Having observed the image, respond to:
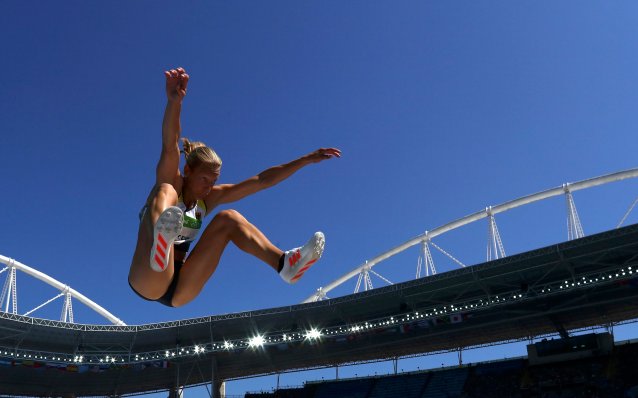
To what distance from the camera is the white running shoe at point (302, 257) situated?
234 inches

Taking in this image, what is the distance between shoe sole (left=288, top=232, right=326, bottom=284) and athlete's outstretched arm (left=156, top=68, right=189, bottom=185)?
1.54 meters

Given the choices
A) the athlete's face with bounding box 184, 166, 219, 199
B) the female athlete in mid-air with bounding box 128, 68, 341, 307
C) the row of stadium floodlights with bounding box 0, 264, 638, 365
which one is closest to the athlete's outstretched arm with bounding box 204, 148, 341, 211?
the female athlete in mid-air with bounding box 128, 68, 341, 307

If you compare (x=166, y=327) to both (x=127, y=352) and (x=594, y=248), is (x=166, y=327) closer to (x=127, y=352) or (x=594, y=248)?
(x=127, y=352)

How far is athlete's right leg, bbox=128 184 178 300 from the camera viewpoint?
5.30 meters

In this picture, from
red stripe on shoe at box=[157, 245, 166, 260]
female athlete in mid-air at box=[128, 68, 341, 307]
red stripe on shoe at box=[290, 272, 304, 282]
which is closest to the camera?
red stripe on shoe at box=[157, 245, 166, 260]

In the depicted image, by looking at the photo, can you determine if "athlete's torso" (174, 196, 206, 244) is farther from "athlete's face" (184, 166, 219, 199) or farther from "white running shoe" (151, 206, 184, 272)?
"white running shoe" (151, 206, 184, 272)

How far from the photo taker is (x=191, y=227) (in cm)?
607

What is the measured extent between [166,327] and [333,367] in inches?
424

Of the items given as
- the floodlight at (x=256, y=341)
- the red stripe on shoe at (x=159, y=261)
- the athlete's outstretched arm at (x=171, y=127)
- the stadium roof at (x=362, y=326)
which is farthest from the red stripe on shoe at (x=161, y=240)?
the floodlight at (x=256, y=341)

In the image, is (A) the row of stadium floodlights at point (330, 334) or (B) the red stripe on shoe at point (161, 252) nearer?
(B) the red stripe on shoe at point (161, 252)

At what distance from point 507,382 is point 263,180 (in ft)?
91.2

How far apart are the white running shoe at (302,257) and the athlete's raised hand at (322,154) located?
2.86ft

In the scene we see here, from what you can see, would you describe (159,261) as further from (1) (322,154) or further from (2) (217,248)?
(1) (322,154)

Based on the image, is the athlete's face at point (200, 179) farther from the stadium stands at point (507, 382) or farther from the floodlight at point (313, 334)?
the floodlight at point (313, 334)
